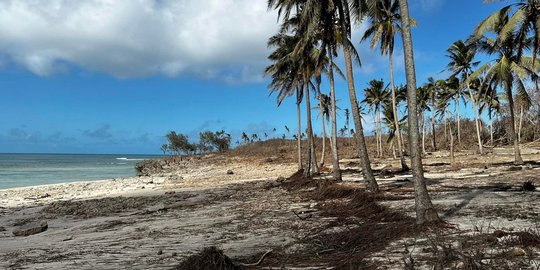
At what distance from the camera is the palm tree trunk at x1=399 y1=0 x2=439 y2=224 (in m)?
8.15

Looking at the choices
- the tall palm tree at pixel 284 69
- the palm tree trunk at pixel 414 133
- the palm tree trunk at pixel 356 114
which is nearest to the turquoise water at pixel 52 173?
the tall palm tree at pixel 284 69

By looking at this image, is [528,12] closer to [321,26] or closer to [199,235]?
[321,26]

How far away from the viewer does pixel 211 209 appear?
1515 cm

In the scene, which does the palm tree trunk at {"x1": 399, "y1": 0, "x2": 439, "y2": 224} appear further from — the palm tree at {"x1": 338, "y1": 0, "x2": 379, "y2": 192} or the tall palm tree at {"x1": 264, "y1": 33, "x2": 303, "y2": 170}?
the tall palm tree at {"x1": 264, "y1": 33, "x2": 303, "y2": 170}

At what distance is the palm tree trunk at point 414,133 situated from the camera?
815 centimetres

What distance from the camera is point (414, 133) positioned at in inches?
327

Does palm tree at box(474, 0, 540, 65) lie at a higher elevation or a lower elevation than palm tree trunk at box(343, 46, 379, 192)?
higher

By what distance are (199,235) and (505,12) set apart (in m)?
17.5

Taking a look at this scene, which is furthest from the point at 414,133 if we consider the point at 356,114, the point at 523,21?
the point at 523,21

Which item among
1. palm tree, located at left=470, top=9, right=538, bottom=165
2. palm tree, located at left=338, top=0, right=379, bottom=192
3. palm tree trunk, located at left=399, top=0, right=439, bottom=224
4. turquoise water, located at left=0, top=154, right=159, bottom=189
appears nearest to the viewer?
palm tree trunk, located at left=399, top=0, right=439, bottom=224

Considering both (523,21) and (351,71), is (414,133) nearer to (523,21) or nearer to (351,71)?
(351,71)

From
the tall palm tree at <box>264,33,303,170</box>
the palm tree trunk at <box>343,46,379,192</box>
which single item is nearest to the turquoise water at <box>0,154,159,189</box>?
the tall palm tree at <box>264,33,303,170</box>

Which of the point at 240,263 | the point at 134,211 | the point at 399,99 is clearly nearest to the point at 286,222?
the point at 240,263

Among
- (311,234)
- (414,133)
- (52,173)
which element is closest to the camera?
(414,133)
